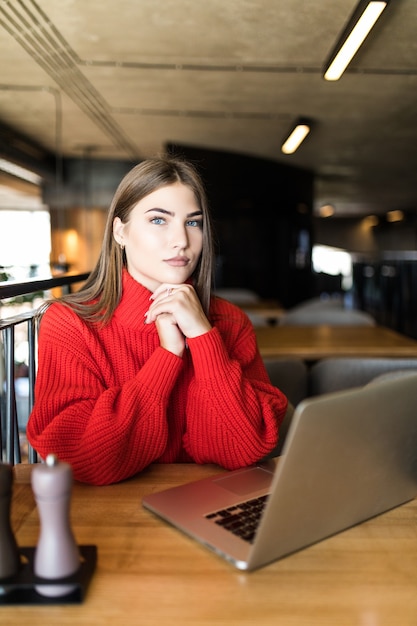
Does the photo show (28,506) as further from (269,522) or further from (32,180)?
(32,180)

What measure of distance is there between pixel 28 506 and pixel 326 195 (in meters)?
13.7

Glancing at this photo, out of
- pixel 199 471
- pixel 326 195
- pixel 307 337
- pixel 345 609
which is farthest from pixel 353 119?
pixel 326 195

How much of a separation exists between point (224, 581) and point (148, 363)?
580 millimetres

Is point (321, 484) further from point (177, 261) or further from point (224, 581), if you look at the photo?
point (177, 261)

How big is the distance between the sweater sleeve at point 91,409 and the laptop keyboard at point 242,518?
0.26 meters

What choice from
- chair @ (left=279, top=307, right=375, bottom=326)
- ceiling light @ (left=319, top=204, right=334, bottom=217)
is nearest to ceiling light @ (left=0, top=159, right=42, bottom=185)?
chair @ (left=279, top=307, right=375, bottom=326)

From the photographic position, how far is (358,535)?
911 millimetres

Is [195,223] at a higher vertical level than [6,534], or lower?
higher

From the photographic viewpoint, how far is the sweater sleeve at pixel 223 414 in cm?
128

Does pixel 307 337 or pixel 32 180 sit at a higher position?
pixel 32 180

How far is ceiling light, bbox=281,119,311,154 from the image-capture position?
6.16m

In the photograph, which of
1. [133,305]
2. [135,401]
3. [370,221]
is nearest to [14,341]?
[133,305]

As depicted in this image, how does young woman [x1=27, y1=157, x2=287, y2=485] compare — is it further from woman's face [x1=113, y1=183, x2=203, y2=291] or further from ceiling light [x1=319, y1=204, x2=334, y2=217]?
ceiling light [x1=319, y1=204, x2=334, y2=217]

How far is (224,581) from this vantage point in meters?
0.78
